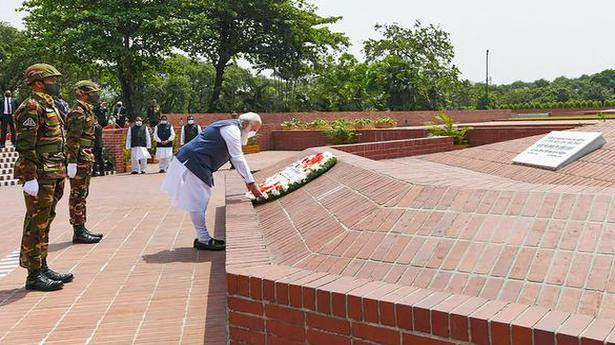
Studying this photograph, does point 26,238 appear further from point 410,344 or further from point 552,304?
point 552,304

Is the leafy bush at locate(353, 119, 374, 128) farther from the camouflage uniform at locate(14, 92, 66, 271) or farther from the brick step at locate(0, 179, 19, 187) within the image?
the camouflage uniform at locate(14, 92, 66, 271)

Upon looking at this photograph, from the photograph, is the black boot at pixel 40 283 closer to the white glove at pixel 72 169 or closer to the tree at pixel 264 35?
the white glove at pixel 72 169

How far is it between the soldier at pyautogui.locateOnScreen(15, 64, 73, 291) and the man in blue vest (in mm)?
1075

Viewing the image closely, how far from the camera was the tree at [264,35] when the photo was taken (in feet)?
91.8

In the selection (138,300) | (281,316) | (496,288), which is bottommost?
(138,300)

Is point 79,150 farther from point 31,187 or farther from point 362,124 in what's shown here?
point 362,124

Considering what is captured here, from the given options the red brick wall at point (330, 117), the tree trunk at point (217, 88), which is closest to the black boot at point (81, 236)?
the red brick wall at point (330, 117)

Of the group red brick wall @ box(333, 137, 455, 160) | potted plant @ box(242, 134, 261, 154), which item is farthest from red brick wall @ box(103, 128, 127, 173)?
red brick wall @ box(333, 137, 455, 160)

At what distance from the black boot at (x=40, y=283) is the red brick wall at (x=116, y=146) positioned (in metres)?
11.8

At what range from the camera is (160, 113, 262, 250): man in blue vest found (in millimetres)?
5277

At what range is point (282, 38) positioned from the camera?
96.5ft

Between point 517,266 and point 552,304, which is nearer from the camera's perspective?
point 552,304

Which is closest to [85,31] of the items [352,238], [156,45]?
[156,45]

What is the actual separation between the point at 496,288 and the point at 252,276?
1.19 m
